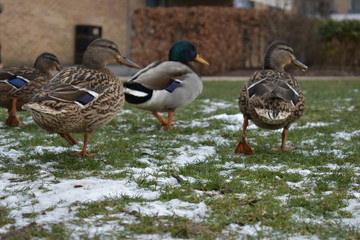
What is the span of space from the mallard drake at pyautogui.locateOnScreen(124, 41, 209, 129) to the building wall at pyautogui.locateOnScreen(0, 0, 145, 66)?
14325 mm

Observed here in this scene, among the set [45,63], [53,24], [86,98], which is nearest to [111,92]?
[86,98]

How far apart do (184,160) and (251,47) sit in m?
16.6

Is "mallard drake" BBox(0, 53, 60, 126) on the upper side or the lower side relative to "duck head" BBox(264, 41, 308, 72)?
lower

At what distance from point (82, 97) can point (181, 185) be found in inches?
49.3

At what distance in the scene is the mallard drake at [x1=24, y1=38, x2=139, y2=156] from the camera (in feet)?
15.9

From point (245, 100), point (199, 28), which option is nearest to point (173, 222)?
point (245, 100)

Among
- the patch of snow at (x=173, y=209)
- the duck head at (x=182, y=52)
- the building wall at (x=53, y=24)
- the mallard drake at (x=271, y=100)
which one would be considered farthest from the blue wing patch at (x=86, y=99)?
the building wall at (x=53, y=24)

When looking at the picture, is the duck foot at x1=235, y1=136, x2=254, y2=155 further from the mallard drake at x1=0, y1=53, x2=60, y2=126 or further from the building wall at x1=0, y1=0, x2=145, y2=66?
the building wall at x1=0, y1=0, x2=145, y2=66

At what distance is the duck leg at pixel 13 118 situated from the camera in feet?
23.7

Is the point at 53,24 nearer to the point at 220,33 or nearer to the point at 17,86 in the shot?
the point at 220,33

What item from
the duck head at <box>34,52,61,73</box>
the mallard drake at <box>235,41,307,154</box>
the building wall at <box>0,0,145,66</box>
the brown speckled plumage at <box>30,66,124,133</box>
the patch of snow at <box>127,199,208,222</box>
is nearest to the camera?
the patch of snow at <box>127,199,208,222</box>

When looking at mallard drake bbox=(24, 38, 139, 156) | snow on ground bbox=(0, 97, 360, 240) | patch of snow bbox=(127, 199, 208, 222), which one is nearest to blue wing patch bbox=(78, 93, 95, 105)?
mallard drake bbox=(24, 38, 139, 156)

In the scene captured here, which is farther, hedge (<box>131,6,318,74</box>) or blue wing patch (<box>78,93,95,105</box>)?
hedge (<box>131,6,318,74</box>)

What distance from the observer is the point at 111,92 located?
5.35 meters
